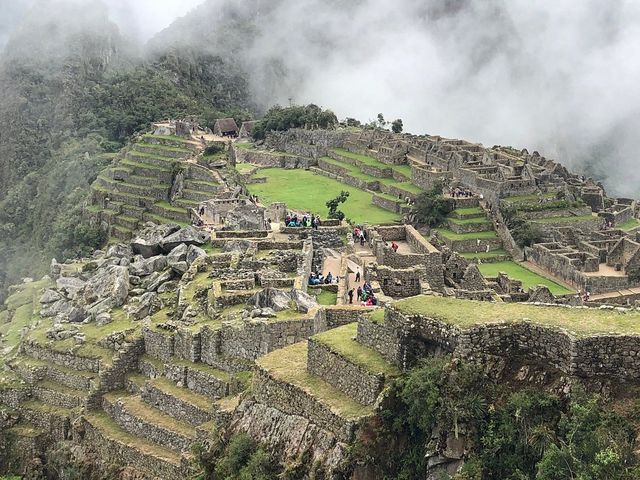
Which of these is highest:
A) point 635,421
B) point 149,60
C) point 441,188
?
point 149,60

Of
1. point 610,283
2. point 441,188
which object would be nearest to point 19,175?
point 441,188

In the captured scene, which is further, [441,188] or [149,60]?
[149,60]

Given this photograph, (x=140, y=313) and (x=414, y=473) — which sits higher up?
(x=140, y=313)

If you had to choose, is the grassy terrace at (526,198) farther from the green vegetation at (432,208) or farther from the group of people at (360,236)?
the group of people at (360,236)

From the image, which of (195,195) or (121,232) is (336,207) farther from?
(121,232)

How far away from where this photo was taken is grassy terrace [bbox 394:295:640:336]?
11898mm

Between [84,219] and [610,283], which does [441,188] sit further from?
[84,219]

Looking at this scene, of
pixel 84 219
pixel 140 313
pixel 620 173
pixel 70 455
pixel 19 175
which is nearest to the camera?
pixel 70 455

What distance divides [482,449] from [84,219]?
190ft

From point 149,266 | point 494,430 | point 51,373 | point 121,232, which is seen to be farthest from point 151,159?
point 494,430

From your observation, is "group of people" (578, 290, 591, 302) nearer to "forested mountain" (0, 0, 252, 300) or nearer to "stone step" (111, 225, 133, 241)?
"stone step" (111, 225, 133, 241)

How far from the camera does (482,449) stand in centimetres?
1165

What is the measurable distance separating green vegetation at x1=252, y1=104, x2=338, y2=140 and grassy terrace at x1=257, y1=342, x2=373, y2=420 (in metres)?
81.9

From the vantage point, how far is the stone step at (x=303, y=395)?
43.7 feet
